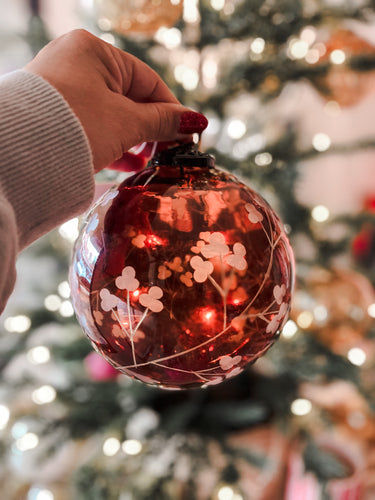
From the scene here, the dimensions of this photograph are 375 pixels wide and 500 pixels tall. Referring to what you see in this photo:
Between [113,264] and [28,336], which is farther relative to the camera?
[28,336]

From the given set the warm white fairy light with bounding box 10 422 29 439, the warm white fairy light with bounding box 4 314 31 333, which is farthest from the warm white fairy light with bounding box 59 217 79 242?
the warm white fairy light with bounding box 10 422 29 439

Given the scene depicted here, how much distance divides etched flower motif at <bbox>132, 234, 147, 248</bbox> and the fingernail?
135 millimetres

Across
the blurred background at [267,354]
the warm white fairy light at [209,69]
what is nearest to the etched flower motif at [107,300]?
the blurred background at [267,354]

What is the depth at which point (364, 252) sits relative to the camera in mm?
1841

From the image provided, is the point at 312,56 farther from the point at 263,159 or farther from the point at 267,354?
the point at 267,354

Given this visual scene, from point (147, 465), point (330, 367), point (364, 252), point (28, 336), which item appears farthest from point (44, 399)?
point (364, 252)

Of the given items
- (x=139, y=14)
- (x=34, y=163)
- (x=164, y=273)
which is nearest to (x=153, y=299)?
(x=164, y=273)

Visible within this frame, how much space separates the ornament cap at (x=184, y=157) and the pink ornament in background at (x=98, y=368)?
81 cm

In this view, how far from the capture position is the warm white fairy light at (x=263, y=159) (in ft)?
3.66

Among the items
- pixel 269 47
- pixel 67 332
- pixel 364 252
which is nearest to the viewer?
pixel 269 47

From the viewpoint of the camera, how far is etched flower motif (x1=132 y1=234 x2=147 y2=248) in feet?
1.18

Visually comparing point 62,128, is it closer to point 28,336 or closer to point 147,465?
point 28,336

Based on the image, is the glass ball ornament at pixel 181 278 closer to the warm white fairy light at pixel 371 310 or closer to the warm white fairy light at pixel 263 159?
the warm white fairy light at pixel 263 159

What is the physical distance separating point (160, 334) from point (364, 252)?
1.66 m
